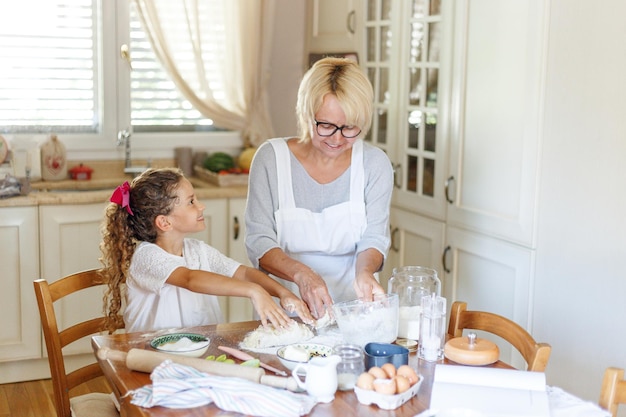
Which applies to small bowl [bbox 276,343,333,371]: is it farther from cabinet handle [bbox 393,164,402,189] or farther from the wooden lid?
cabinet handle [bbox 393,164,402,189]

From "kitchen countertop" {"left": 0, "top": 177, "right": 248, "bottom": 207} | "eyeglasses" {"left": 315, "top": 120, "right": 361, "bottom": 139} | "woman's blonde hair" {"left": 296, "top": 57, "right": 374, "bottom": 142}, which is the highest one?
"woman's blonde hair" {"left": 296, "top": 57, "right": 374, "bottom": 142}

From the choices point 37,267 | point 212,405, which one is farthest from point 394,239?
point 212,405

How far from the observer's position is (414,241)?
11.5 ft

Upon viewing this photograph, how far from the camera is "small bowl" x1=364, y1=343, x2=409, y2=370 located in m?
1.77

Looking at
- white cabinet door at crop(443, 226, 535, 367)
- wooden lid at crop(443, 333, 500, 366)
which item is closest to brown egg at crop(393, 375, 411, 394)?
wooden lid at crop(443, 333, 500, 366)

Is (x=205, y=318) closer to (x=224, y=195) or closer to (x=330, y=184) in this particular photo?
(x=330, y=184)

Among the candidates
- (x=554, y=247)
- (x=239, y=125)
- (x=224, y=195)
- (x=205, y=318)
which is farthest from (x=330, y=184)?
(x=239, y=125)

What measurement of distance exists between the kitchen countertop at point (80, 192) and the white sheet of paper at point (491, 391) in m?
2.12

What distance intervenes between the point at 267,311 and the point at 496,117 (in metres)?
1.37

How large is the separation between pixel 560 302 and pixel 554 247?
17cm

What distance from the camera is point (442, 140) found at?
Answer: 3.25 m

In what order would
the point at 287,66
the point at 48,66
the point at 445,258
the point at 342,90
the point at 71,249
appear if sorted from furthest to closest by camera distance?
the point at 287,66
the point at 48,66
the point at 71,249
the point at 445,258
the point at 342,90

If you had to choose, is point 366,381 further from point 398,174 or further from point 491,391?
point 398,174

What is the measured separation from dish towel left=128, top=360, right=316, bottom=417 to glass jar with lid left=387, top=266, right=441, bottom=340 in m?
0.50
